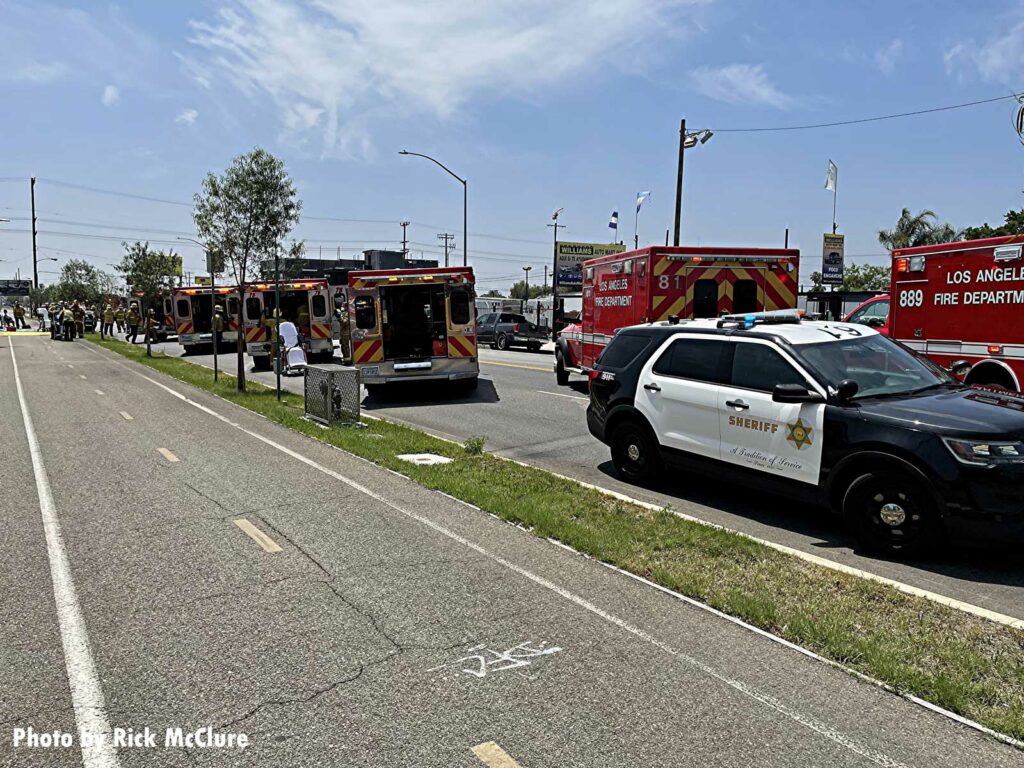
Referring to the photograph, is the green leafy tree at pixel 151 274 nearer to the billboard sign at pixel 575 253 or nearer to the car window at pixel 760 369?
the car window at pixel 760 369

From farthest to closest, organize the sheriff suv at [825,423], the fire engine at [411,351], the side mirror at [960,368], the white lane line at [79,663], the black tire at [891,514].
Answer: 1. the fire engine at [411,351]
2. the side mirror at [960,368]
3. the black tire at [891,514]
4. the sheriff suv at [825,423]
5. the white lane line at [79,663]

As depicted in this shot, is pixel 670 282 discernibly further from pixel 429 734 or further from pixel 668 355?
pixel 429 734

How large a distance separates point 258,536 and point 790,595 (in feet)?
13.6

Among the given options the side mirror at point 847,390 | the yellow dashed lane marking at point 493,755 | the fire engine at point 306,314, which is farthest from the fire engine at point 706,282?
the fire engine at point 306,314

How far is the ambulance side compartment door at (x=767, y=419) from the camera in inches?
265

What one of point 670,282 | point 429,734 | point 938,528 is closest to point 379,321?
point 670,282

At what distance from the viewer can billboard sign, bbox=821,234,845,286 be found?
60.0m

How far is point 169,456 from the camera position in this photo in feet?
34.4

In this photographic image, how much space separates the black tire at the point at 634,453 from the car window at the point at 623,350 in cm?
70

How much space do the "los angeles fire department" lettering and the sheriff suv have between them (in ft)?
11.8

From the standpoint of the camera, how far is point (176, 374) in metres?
23.4

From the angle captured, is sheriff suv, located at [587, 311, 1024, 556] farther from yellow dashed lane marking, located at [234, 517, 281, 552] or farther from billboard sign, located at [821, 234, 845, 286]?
billboard sign, located at [821, 234, 845, 286]

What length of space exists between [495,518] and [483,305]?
46.9 m

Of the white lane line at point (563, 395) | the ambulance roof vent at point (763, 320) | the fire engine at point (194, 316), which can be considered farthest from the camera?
the fire engine at point (194, 316)
